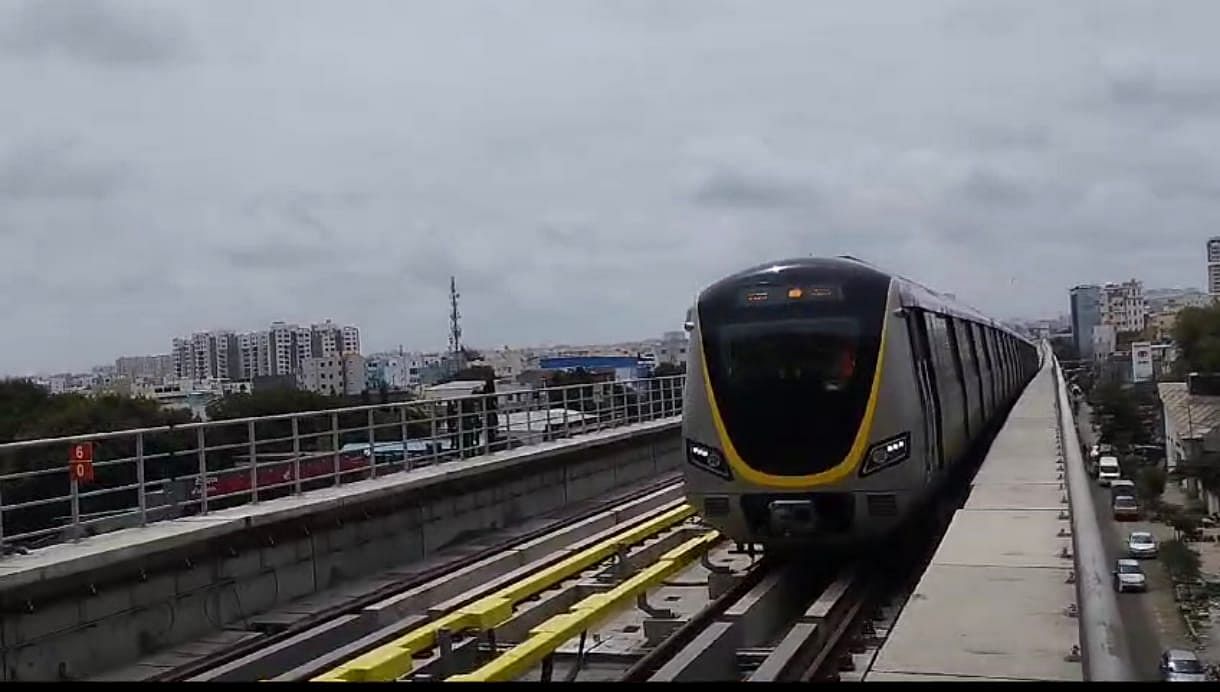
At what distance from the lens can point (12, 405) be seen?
21125 mm

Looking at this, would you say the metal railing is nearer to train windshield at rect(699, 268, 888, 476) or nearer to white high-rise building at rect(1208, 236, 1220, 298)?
train windshield at rect(699, 268, 888, 476)

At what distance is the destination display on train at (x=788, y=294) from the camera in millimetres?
11477

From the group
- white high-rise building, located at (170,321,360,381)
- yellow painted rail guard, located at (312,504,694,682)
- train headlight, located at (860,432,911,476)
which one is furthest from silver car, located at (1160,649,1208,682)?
white high-rise building, located at (170,321,360,381)

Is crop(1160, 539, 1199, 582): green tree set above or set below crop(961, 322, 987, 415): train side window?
below

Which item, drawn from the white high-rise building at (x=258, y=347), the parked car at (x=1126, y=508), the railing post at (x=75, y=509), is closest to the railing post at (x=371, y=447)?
the railing post at (x=75, y=509)

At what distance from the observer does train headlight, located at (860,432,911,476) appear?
11.0 metres

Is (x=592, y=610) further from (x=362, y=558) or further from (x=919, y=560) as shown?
(x=919, y=560)

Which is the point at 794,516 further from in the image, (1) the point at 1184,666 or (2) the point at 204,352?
(2) the point at 204,352

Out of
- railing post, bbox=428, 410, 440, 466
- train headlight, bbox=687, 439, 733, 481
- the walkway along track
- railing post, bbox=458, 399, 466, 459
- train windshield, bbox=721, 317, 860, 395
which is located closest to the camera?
the walkway along track

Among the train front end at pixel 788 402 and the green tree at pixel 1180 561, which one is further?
the green tree at pixel 1180 561

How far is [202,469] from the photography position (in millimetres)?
11719

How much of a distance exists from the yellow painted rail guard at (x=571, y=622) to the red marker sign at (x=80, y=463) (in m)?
3.58

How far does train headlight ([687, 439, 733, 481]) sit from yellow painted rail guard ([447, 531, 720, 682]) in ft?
3.82

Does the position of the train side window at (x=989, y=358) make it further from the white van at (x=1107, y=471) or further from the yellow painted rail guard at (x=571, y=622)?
the yellow painted rail guard at (x=571, y=622)
